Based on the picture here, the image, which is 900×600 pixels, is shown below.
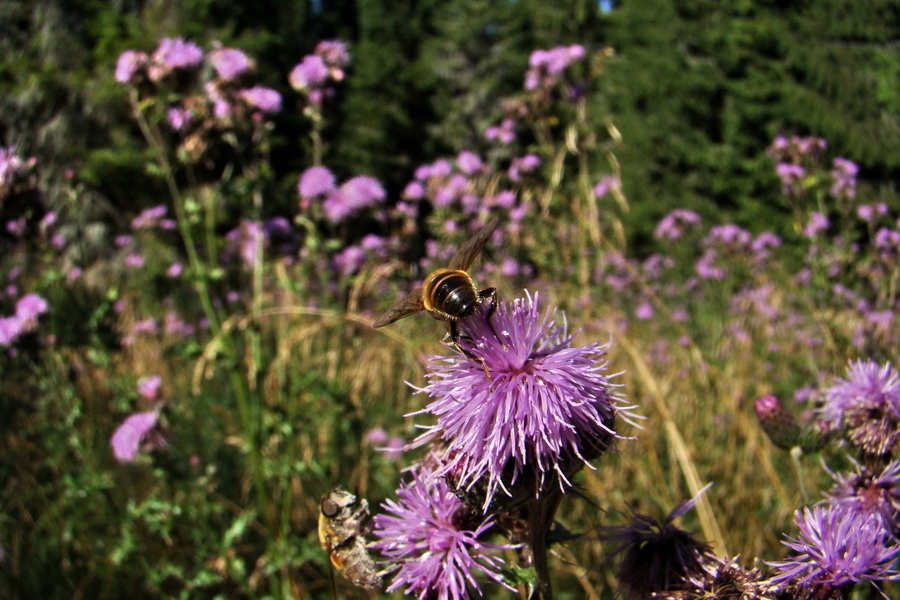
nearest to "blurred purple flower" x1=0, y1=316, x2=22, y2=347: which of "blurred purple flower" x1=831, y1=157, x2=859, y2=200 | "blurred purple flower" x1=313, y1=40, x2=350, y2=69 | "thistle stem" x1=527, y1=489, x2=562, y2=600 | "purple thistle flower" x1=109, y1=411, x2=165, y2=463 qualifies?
"purple thistle flower" x1=109, y1=411, x2=165, y2=463

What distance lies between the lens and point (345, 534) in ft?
3.62

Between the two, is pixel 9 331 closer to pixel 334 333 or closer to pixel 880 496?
pixel 334 333

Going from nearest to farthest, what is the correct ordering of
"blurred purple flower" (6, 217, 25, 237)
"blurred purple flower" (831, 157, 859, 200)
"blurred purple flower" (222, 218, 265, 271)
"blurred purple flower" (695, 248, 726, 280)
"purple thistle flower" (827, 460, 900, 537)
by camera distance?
"purple thistle flower" (827, 460, 900, 537), "blurred purple flower" (6, 217, 25, 237), "blurred purple flower" (831, 157, 859, 200), "blurred purple flower" (222, 218, 265, 271), "blurred purple flower" (695, 248, 726, 280)

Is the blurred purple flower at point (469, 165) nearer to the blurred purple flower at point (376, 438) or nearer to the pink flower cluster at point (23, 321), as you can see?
the blurred purple flower at point (376, 438)

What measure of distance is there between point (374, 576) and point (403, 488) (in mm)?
163

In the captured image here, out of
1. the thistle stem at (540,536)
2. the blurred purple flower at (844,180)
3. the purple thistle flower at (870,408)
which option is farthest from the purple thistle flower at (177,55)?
the blurred purple flower at (844,180)

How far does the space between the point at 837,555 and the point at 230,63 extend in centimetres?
318

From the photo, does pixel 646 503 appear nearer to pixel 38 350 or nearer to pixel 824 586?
pixel 824 586

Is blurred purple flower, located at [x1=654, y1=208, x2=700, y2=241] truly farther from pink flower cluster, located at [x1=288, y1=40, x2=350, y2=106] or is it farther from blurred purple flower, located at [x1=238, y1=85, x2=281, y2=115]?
blurred purple flower, located at [x1=238, y1=85, x2=281, y2=115]

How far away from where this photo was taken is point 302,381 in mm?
2889

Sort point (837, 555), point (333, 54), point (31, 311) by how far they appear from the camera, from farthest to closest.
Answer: point (333, 54) < point (31, 311) < point (837, 555)

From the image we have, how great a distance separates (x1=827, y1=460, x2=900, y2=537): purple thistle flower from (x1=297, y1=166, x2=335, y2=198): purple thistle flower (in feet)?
9.67

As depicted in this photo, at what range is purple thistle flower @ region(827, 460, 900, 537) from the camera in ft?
3.64

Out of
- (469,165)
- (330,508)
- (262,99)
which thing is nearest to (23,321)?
(262,99)
